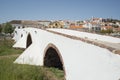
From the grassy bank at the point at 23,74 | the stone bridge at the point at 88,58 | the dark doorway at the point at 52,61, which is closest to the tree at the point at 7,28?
the dark doorway at the point at 52,61

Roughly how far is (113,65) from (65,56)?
465cm

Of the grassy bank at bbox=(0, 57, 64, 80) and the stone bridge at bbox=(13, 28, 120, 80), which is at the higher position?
the stone bridge at bbox=(13, 28, 120, 80)

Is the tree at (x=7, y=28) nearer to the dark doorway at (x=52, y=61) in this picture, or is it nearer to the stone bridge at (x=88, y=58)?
the dark doorway at (x=52, y=61)

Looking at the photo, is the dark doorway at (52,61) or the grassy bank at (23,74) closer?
the grassy bank at (23,74)

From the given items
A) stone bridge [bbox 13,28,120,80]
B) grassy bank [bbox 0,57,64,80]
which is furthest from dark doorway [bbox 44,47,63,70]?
stone bridge [bbox 13,28,120,80]

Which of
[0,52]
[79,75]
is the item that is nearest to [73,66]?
[79,75]

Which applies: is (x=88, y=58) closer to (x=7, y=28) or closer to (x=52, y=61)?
(x=52, y=61)

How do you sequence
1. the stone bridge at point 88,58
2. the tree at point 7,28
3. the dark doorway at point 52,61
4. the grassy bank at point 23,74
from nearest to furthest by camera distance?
the stone bridge at point 88,58 → the grassy bank at point 23,74 → the dark doorway at point 52,61 → the tree at point 7,28

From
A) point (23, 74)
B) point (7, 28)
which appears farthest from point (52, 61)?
point (7, 28)

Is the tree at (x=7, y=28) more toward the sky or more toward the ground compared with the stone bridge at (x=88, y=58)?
more toward the ground

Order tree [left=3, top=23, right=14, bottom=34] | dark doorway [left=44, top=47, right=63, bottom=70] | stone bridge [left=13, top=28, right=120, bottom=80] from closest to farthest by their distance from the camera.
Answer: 1. stone bridge [left=13, top=28, right=120, bottom=80]
2. dark doorway [left=44, top=47, right=63, bottom=70]
3. tree [left=3, top=23, right=14, bottom=34]

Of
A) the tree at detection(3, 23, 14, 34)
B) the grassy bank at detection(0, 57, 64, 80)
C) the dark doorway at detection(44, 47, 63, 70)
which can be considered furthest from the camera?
the tree at detection(3, 23, 14, 34)

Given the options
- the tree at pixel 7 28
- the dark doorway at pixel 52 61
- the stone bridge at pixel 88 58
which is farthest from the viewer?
the tree at pixel 7 28

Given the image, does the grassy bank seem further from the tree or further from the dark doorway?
the tree
